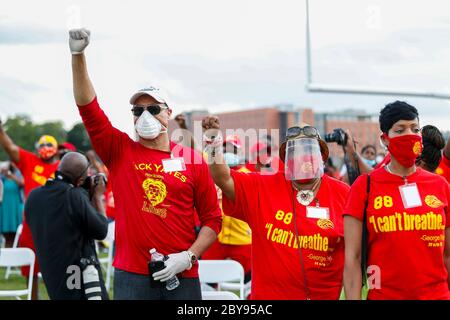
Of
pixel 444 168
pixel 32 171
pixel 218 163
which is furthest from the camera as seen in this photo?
pixel 32 171

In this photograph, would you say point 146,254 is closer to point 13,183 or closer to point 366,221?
point 366,221

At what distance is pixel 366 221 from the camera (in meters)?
4.10

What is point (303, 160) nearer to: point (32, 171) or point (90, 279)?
point (90, 279)

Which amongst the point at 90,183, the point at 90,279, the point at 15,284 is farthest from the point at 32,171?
the point at 90,279

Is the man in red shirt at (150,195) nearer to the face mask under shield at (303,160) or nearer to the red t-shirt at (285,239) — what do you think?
the red t-shirt at (285,239)

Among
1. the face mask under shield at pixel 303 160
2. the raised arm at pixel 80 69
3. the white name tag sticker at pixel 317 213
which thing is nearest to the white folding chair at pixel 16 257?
the raised arm at pixel 80 69

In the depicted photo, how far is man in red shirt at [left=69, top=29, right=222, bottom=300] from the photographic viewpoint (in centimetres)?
491

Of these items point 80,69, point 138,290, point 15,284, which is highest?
point 80,69

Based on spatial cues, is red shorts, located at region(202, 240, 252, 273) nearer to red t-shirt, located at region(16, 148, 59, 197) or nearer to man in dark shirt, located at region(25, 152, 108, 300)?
man in dark shirt, located at region(25, 152, 108, 300)

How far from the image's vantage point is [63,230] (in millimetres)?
6039

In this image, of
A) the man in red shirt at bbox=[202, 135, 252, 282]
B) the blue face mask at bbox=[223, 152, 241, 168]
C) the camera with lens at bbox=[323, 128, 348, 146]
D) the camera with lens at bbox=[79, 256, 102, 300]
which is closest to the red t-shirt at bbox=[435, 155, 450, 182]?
the camera with lens at bbox=[323, 128, 348, 146]

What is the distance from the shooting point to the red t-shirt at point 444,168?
19.5ft

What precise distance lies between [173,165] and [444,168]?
2.22 m

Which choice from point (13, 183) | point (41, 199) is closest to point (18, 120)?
point (13, 183)
